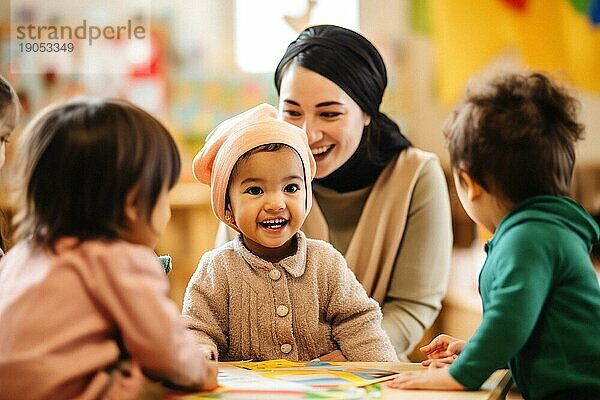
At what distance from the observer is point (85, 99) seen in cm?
100

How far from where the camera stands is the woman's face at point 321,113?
5.37 feet

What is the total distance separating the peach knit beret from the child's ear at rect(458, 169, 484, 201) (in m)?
0.27

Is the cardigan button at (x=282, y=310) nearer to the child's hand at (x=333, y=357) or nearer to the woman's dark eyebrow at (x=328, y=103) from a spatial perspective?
the child's hand at (x=333, y=357)

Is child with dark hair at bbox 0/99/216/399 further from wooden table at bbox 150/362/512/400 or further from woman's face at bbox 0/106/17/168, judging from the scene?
woman's face at bbox 0/106/17/168

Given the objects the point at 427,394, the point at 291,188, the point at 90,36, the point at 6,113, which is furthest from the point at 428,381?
the point at 90,36

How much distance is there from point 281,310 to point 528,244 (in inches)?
16.1

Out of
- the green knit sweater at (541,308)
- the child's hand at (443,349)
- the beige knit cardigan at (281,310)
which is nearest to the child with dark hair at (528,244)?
the green knit sweater at (541,308)

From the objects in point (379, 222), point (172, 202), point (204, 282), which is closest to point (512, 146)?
point (204, 282)

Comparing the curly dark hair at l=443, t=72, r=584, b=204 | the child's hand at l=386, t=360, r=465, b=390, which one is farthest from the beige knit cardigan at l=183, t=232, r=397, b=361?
the curly dark hair at l=443, t=72, r=584, b=204

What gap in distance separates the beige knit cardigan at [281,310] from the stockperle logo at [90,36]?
2320 millimetres

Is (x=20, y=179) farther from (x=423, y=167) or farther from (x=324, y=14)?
(x=324, y=14)

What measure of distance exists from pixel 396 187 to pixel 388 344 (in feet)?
1.55

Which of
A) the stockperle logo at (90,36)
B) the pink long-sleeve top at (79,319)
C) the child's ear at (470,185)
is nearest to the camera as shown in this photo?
the pink long-sleeve top at (79,319)

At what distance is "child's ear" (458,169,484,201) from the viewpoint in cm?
115
